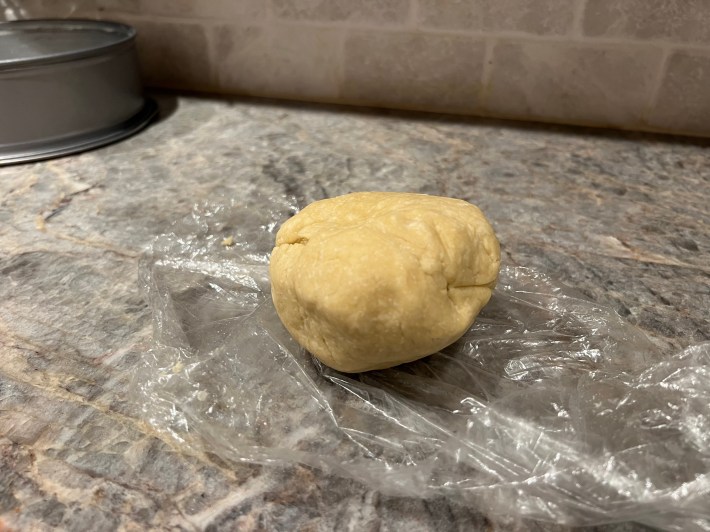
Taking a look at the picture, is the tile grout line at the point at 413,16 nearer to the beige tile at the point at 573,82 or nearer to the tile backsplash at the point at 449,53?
the tile backsplash at the point at 449,53

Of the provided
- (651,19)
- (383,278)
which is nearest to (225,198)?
(383,278)

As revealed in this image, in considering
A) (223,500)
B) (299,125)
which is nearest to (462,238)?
(223,500)

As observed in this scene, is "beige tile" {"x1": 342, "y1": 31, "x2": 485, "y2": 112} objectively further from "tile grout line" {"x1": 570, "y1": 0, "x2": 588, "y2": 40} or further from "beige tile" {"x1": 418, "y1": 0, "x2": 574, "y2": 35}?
"tile grout line" {"x1": 570, "y1": 0, "x2": 588, "y2": 40}

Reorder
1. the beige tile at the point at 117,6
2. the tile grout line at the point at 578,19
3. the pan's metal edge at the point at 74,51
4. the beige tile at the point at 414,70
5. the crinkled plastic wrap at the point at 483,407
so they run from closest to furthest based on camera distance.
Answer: the crinkled plastic wrap at the point at 483,407
the pan's metal edge at the point at 74,51
the tile grout line at the point at 578,19
the beige tile at the point at 414,70
the beige tile at the point at 117,6

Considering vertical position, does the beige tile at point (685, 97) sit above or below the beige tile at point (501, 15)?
below

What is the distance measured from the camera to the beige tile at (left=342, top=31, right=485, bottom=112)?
121 cm

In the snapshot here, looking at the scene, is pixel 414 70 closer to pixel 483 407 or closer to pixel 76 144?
pixel 76 144

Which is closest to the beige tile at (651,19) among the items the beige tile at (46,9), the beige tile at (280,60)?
the beige tile at (280,60)

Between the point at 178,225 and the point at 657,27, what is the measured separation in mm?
988

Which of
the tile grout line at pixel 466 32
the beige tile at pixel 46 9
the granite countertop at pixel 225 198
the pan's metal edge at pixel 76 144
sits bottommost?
the granite countertop at pixel 225 198

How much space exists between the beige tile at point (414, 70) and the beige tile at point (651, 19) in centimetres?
23

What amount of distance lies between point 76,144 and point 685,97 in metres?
1.25

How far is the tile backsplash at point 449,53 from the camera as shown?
1.11 metres

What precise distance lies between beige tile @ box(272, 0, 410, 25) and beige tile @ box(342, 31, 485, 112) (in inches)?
1.3
